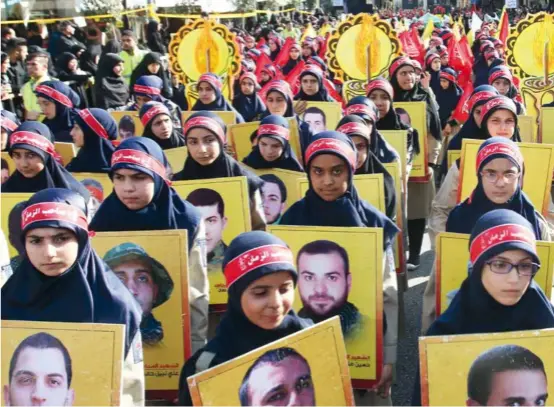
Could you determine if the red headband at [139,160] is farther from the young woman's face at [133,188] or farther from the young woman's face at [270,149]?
the young woman's face at [270,149]

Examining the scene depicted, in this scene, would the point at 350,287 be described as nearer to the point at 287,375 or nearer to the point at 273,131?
the point at 287,375

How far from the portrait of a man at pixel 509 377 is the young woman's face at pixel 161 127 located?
4.20 metres

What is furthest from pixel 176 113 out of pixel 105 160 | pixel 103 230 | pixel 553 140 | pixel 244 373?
pixel 244 373

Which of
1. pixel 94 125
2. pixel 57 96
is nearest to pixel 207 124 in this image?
pixel 94 125

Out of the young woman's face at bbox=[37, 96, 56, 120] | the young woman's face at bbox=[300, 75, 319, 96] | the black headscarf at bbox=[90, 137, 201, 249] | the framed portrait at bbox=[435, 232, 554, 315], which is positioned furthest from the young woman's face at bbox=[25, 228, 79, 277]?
the young woman's face at bbox=[300, 75, 319, 96]

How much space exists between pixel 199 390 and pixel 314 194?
1568mm

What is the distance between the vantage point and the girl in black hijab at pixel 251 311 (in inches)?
91.9

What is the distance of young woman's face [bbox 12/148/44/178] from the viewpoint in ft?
15.1

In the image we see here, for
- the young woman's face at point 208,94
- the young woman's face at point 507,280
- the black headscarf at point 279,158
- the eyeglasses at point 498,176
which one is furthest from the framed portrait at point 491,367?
the young woman's face at point 208,94

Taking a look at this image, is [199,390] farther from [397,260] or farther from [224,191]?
[397,260]

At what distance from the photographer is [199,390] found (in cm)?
209

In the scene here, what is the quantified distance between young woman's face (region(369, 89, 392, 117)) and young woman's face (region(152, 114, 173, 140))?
168 centimetres

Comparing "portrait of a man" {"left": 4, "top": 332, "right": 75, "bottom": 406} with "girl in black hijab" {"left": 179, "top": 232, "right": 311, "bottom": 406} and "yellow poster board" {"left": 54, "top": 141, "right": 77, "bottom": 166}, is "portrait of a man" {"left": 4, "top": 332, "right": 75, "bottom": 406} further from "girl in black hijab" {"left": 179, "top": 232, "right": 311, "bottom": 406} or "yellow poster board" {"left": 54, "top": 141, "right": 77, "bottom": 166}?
"yellow poster board" {"left": 54, "top": 141, "right": 77, "bottom": 166}

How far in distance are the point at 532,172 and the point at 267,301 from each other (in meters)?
2.67
